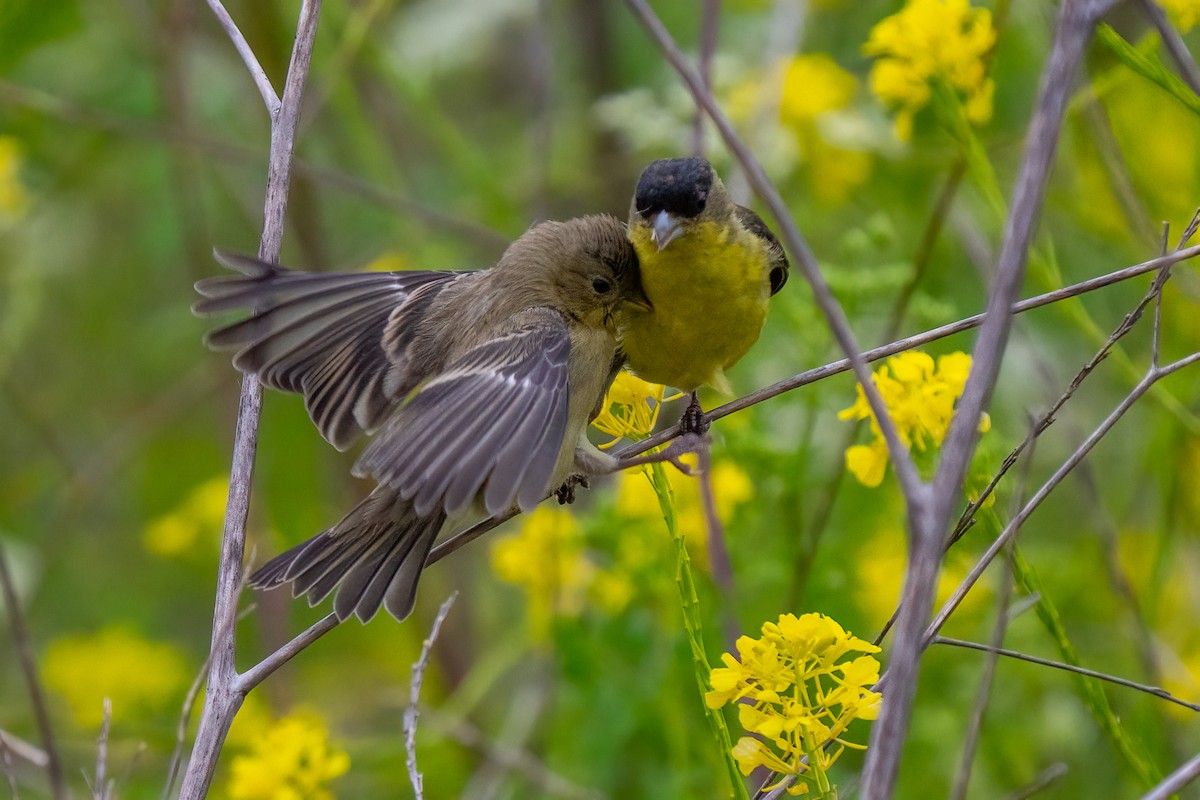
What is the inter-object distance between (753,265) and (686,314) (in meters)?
0.19

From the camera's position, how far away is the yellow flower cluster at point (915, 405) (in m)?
1.90

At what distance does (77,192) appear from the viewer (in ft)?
13.7

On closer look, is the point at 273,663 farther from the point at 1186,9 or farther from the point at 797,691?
the point at 1186,9

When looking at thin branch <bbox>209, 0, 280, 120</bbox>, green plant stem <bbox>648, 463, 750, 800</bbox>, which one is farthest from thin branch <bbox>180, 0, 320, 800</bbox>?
green plant stem <bbox>648, 463, 750, 800</bbox>

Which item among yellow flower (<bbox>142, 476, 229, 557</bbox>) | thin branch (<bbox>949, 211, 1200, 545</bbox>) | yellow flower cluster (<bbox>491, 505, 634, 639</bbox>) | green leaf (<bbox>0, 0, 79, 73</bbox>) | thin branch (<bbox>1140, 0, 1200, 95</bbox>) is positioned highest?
green leaf (<bbox>0, 0, 79, 73</bbox>)

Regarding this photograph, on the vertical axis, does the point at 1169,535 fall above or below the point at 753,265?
below

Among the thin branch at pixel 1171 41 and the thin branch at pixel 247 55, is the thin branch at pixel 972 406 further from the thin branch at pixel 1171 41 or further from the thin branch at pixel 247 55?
the thin branch at pixel 247 55

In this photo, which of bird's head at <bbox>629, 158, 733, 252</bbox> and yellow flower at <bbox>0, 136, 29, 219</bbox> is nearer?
bird's head at <bbox>629, 158, 733, 252</bbox>

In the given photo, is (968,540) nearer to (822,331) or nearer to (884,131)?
(822,331)

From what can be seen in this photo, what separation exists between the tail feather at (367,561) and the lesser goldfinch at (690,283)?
50 cm

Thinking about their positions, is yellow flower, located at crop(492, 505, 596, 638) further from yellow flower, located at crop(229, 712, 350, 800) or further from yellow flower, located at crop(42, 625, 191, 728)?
yellow flower, located at crop(42, 625, 191, 728)

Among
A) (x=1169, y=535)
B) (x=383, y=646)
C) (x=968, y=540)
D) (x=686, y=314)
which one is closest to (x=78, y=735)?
(x=383, y=646)

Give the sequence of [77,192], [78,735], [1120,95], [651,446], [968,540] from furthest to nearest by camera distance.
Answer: [77,192] → [78,735] → [1120,95] → [968,540] → [651,446]

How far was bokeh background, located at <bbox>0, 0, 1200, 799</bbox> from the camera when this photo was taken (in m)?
2.62
